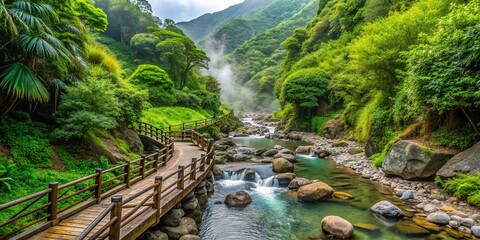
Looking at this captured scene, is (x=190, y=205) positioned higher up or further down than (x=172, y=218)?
further down

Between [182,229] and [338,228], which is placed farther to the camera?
[338,228]

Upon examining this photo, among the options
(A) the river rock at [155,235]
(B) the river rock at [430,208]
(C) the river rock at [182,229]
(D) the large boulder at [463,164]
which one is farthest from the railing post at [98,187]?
(D) the large boulder at [463,164]

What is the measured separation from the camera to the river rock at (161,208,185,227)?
322 inches

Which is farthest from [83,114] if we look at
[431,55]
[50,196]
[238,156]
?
[431,55]

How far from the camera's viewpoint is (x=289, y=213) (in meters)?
10.9

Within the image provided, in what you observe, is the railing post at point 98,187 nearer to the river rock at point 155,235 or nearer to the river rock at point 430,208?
the river rock at point 155,235

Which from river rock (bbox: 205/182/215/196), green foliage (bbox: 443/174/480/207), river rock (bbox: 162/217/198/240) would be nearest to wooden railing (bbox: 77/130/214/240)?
river rock (bbox: 162/217/198/240)

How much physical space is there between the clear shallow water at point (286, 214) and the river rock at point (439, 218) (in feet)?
2.53

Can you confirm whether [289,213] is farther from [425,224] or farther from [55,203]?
[55,203]

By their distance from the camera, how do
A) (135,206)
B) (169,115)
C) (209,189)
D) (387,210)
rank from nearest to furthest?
1. (135,206)
2. (387,210)
3. (209,189)
4. (169,115)

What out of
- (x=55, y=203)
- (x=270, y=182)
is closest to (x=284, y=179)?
(x=270, y=182)

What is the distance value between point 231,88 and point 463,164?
9210cm

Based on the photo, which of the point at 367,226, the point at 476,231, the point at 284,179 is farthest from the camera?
the point at 284,179

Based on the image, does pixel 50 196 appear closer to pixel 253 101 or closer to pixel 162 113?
pixel 162 113
